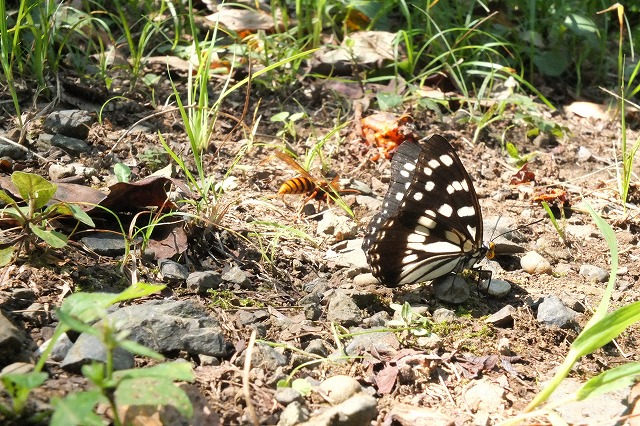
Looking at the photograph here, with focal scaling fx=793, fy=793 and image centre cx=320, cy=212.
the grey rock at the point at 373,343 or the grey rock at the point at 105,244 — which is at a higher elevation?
the grey rock at the point at 105,244

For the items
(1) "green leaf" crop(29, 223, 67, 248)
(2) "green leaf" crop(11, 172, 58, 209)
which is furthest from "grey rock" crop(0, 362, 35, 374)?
(2) "green leaf" crop(11, 172, 58, 209)

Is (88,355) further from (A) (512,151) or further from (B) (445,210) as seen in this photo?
(A) (512,151)

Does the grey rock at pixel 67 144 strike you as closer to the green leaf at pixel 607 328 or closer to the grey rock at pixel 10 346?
the grey rock at pixel 10 346

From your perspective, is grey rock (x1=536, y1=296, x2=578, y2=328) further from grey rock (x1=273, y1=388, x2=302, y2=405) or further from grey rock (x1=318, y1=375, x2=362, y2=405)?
grey rock (x1=273, y1=388, x2=302, y2=405)


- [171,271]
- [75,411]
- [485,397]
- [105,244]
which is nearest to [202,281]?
[171,271]

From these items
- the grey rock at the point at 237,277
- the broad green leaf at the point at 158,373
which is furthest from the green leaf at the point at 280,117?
the broad green leaf at the point at 158,373
